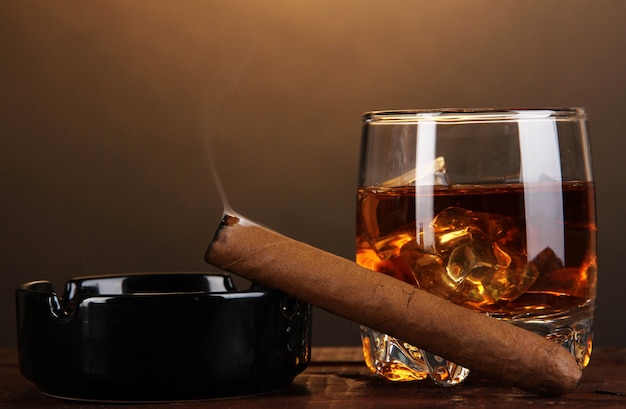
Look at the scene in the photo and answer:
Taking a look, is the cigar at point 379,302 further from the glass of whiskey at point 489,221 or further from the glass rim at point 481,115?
the glass rim at point 481,115

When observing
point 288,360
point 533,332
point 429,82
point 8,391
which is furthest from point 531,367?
point 429,82

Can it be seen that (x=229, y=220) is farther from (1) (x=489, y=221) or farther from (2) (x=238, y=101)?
(2) (x=238, y=101)

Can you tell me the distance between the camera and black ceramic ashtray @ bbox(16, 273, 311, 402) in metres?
0.75

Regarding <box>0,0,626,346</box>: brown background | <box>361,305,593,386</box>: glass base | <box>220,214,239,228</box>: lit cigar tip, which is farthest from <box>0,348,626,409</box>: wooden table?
<box>0,0,626,346</box>: brown background

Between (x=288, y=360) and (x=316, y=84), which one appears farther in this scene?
(x=316, y=84)

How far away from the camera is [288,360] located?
0.81m

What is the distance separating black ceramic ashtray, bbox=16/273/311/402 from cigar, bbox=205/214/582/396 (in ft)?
0.09

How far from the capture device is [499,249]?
0.85m

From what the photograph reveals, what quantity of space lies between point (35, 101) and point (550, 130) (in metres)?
1.21

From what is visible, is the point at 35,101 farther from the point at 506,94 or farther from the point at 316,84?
the point at 506,94

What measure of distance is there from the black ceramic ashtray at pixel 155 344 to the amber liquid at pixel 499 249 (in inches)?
5.6

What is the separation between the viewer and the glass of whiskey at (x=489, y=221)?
85 centimetres

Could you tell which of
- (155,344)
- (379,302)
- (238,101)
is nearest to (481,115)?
(379,302)

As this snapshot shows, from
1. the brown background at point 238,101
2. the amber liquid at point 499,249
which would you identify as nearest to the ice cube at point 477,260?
the amber liquid at point 499,249
